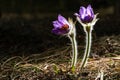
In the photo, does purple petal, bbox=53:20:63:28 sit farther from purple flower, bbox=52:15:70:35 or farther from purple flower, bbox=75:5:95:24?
purple flower, bbox=75:5:95:24

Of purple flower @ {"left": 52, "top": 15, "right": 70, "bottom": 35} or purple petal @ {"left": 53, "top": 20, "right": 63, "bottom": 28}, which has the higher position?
purple petal @ {"left": 53, "top": 20, "right": 63, "bottom": 28}

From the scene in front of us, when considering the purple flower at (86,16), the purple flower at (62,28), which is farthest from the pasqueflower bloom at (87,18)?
the purple flower at (62,28)

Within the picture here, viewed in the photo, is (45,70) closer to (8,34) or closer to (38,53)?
(38,53)

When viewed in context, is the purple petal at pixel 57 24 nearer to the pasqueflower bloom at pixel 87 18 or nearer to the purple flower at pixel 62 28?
the purple flower at pixel 62 28

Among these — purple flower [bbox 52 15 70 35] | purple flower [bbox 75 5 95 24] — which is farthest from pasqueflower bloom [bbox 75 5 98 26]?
purple flower [bbox 52 15 70 35]

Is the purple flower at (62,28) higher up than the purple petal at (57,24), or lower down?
lower down

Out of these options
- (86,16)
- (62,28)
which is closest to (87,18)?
(86,16)

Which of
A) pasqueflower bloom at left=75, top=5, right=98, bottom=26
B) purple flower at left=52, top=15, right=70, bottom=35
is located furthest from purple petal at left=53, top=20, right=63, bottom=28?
pasqueflower bloom at left=75, top=5, right=98, bottom=26

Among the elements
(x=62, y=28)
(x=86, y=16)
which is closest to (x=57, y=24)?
(x=62, y=28)

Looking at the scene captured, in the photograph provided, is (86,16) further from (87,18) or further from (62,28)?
(62,28)

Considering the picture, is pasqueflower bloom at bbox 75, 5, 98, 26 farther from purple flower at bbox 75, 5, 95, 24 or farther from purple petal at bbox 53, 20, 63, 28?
purple petal at bbox 53, 20, 63, 28

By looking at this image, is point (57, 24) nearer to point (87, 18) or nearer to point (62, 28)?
point (62, 28)
